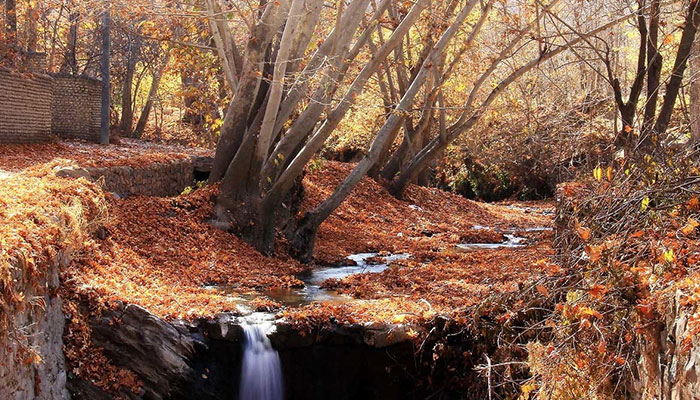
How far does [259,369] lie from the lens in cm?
832

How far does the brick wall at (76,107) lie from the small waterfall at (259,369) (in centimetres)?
1439

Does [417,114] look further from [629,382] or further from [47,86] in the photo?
[629,382]

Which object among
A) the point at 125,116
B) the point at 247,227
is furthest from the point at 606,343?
the point at 125,116

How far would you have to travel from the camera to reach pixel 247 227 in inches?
521

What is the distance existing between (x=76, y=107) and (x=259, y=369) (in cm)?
1524

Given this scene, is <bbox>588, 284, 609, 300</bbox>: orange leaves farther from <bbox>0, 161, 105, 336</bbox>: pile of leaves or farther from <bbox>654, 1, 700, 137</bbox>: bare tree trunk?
<bbox>654, 1, 700, 137</bbox>: bare tree trunk

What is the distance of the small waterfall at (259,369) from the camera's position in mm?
8266

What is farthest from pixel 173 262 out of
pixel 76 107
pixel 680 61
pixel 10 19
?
pixel 10 19

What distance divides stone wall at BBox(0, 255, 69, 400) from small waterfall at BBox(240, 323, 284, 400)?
1.77 m

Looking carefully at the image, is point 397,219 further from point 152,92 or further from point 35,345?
point 35,345

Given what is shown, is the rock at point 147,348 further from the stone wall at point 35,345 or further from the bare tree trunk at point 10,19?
the bare tree trunk at point 10,19

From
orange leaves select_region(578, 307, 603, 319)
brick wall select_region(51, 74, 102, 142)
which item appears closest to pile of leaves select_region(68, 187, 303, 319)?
orange leaves select_region(578, 307, 603, 319)

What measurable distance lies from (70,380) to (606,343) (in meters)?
4.77

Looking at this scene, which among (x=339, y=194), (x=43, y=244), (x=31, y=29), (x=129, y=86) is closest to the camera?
(x=43, y=244)
